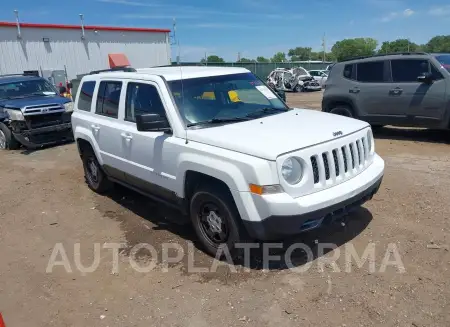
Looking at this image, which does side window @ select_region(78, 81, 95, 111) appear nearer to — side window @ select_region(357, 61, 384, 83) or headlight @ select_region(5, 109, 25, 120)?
headlight @ select_region(5, 109, 25, 120)

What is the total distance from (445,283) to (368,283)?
64cm

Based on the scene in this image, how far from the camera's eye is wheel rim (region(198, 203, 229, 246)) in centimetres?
388

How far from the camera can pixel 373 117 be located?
358 inches

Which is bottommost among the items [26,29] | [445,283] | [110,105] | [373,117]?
[445,283]

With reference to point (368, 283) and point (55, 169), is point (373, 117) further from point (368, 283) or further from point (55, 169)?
point (55, 169)

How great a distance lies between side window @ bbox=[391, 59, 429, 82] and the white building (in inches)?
793

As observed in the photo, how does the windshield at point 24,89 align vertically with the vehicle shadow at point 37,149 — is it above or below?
above

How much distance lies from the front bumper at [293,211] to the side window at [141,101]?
1600mm

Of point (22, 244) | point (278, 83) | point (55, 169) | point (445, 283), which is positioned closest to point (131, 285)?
point (22, 244)

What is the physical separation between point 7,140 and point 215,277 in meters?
8.63

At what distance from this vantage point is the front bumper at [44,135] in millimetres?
9656

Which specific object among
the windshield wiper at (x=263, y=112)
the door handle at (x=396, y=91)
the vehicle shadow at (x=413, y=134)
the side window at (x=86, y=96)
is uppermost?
the side window at (x=86, y=96)

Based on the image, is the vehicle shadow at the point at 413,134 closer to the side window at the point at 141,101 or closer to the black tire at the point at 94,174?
the black tire at the point at 94,174

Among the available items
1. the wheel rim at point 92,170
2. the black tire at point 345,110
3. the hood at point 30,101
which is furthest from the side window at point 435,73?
the hood at point 30,101
